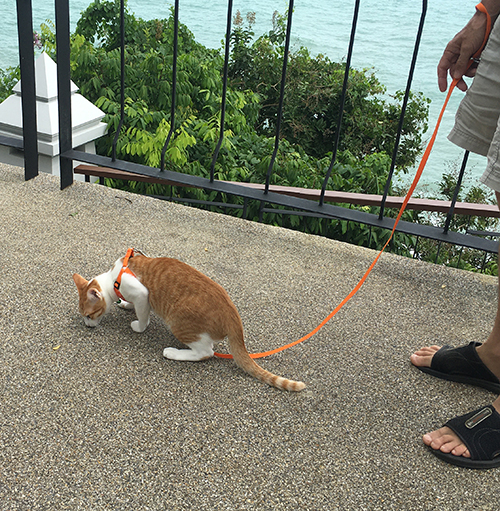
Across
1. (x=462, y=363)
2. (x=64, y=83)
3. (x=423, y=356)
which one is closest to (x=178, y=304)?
(x=423, y=356)

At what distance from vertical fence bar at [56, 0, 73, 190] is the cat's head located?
1215mm

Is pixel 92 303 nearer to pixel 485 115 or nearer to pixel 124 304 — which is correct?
pixel 124 304

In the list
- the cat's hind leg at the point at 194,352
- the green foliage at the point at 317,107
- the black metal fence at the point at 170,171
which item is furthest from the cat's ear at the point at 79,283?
the green foliage at the point at 317,107

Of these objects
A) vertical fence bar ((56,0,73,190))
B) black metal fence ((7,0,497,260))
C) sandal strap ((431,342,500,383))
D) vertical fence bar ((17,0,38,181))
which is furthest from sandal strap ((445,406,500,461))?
vertical fence bar ((17,0,38,181))

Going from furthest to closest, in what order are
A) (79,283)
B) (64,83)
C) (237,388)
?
(64,83)
(79,283)
(237,388)

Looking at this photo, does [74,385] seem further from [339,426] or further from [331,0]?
[331,0]

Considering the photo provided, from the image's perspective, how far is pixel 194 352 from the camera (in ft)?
6.61

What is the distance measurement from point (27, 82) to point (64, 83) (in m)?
0.22

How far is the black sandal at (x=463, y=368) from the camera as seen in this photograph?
6.51 ft

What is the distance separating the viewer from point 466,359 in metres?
1.99

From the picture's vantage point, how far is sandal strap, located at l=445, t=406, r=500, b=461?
1.71 m

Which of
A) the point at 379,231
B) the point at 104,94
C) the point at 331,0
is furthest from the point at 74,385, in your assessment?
the point at 331,0

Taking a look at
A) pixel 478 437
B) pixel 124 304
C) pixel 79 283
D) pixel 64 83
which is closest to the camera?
pixel 478 437

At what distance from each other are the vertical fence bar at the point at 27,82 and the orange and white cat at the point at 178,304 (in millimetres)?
1316
